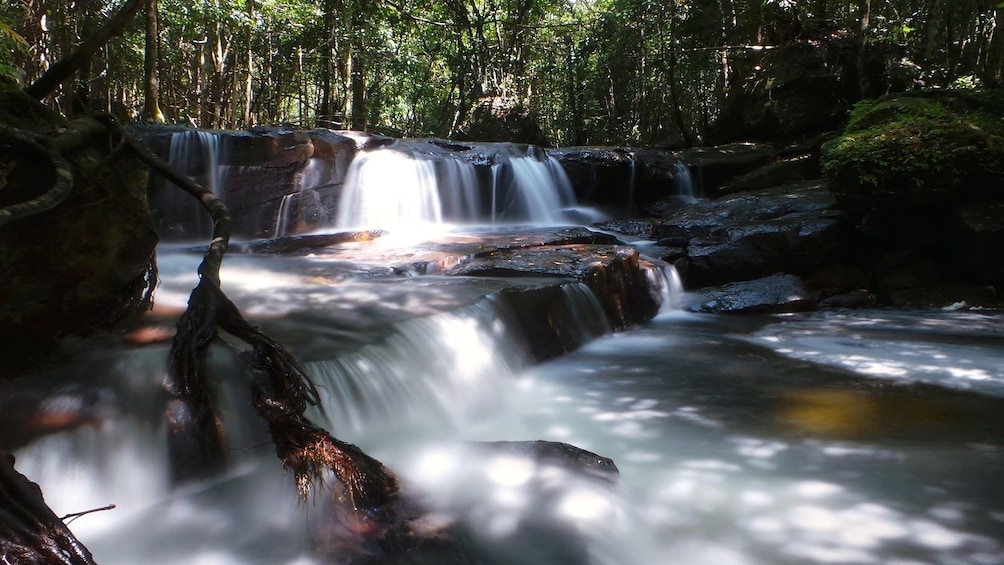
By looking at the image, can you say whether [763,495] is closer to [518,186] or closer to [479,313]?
[479,313]

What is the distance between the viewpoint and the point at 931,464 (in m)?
3.80

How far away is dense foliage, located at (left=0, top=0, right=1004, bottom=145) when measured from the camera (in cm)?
1398

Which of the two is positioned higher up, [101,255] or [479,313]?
[101,255]

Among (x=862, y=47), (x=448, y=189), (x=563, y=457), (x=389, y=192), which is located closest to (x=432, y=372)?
(x=563, y=457)

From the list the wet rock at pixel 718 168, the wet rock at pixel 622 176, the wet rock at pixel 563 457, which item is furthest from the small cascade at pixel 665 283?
the wet rock at pixel 563 457

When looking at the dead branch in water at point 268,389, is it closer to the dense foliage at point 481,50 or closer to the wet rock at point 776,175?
the dense foliage at point 481,50

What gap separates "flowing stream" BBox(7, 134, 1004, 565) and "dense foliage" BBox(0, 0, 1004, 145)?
7.61 meters

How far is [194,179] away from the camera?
31.5ft

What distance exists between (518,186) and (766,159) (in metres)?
5.73

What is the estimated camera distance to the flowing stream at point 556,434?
2.99 metres

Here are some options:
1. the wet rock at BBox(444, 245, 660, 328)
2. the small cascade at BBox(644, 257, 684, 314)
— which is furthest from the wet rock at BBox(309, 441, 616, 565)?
the small cascade at BBox(644, 257, 684, 314)

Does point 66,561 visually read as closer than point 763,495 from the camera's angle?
Yes

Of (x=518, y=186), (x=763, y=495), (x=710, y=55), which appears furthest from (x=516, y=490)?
(x=710, y=55)

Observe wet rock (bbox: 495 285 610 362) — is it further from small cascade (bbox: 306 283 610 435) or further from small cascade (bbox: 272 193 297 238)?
small cascade (bbox: 272 193 297 238)
